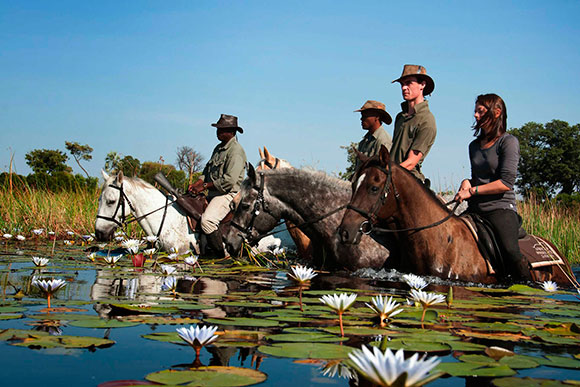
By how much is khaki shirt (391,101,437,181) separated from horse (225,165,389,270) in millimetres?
856

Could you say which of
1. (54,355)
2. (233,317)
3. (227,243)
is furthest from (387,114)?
(54,355)

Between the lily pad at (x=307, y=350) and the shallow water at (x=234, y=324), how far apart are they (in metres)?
0.04

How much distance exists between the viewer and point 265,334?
2672mm

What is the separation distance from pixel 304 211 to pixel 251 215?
2.53 ft

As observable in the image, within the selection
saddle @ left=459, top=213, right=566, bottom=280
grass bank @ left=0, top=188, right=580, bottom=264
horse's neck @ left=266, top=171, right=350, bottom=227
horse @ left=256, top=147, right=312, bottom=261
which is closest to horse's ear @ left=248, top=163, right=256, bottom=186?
horse's neck @ left=266, top=171, right=350, bottom=227

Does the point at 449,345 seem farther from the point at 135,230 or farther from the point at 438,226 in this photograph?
the point at 135,230

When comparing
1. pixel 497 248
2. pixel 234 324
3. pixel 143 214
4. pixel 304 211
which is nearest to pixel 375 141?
pixel 304 211

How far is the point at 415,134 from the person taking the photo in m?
6.54

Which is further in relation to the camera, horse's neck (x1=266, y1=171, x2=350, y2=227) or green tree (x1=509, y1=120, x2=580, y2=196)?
green tree (x1=509, y1=120, x2=580, y2=196)

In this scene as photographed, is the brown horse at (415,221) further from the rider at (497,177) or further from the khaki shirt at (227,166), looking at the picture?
the khaki shirt at (227,166)

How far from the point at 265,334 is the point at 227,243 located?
15.5 ft

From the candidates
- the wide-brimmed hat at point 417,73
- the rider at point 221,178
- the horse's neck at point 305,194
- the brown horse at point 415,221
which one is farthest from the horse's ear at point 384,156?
the rider at point 221,178

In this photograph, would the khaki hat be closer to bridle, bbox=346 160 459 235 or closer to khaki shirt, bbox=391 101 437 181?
khaki shirt, bbox=391 101 437 181

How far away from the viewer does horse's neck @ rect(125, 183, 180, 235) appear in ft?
30.2
